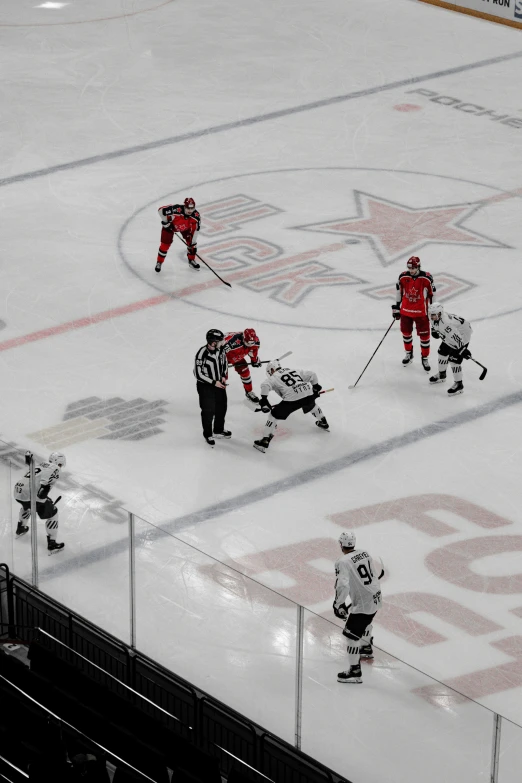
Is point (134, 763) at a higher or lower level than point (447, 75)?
lower

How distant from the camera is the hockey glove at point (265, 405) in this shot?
34.3 feet

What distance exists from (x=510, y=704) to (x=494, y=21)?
15554 millimetres

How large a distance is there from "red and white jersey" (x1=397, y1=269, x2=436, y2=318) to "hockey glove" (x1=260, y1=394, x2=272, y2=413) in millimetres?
1589

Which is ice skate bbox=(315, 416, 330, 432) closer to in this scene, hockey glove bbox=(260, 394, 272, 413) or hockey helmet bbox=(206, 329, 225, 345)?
hockey glove bbox=(260, 394, 272, 413)

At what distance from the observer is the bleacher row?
6.16m

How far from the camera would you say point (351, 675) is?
20.9 ft

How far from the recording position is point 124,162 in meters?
16.4

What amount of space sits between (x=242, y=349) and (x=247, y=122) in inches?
294

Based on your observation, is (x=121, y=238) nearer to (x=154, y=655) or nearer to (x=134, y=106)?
(x=134, y=106)

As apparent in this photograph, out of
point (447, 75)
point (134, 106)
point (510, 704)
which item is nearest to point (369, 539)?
point (510, 704)

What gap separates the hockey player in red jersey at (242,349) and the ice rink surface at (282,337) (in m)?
0.41

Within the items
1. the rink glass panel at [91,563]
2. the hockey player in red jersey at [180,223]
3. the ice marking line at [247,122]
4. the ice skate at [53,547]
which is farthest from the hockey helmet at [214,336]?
the ice marking line at [247,122]

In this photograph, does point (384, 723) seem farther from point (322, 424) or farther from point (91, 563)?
point (322, 424)

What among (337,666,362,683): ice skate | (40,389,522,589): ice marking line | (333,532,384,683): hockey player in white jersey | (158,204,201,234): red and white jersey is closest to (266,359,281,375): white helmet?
(40,389,522,589): ice marking line
